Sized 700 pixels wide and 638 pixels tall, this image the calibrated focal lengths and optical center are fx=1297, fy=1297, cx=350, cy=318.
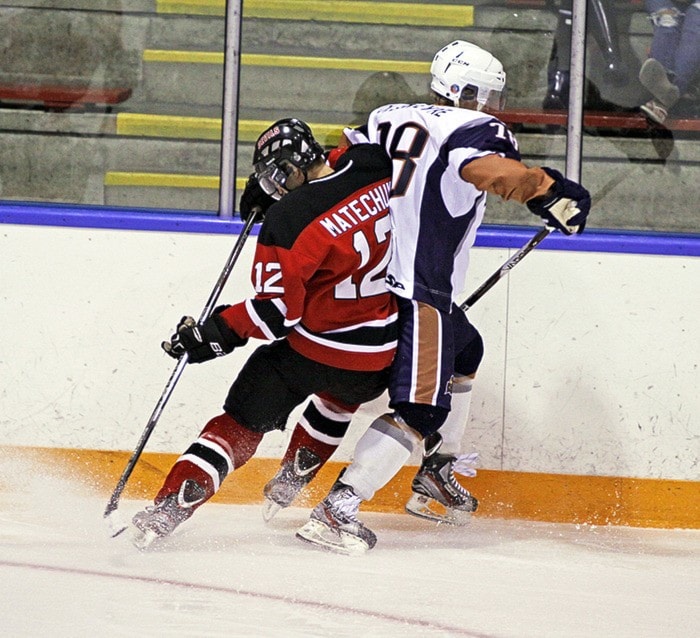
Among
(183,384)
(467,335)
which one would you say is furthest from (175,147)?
(467,335)

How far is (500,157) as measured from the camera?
295 cm

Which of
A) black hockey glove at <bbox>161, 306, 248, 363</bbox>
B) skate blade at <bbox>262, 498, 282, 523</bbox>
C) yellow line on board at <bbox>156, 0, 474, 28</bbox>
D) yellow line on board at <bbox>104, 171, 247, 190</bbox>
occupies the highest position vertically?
yellow line on board at <bbox>156, 0, 474, 28</bbox>

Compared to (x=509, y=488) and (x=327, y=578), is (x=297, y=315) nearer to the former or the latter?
(x=327, y=578)

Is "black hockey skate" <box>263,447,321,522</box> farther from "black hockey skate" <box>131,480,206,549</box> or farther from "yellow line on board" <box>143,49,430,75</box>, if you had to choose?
"yellow line on board" <box>143,49,430,75</box>

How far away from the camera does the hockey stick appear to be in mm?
3035

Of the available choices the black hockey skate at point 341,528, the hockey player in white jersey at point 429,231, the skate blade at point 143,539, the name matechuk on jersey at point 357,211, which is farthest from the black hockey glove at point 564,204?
the skate blade at point 143,539

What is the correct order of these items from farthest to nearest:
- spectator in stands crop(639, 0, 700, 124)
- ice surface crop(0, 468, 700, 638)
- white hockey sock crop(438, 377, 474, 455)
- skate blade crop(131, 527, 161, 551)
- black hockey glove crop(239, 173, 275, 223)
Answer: spectator in stands crop(639, 0, 700, 124) → white hockey sock crop(438, 377, 474, 455) → black hockey glove crop(239, 173, 275, 223) → skate blade crop(131, 527, 161, 551) → ice surface crop(0, 468, 700, 638)

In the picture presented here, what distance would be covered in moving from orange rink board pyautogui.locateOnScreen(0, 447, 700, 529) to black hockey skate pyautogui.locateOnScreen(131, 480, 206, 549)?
0.61m

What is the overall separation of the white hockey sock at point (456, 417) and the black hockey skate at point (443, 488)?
29mm

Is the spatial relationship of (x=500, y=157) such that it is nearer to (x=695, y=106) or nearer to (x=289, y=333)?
(x=289, y=333)

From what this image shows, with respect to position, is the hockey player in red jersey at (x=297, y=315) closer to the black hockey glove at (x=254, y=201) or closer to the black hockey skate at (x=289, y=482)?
the black hockey glove at (x=254, y=201)

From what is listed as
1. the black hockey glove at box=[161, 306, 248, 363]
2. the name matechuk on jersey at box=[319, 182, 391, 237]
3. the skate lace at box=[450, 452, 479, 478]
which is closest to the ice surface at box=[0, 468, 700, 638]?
the skate lace at box=[450, 452, 479, 478]

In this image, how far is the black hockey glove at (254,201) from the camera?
129 inches

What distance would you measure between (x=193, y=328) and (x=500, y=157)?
0.81 metres
